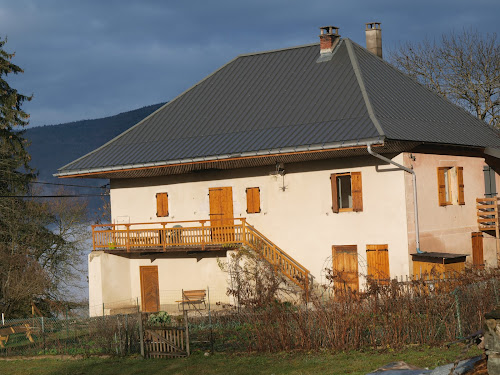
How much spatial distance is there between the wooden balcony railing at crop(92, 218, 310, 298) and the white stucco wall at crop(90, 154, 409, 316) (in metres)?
Answer: 0.42

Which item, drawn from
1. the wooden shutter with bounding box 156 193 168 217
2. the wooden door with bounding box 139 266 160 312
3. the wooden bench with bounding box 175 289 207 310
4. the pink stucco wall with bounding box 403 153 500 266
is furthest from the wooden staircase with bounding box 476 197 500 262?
the wooden door with bounding box 139 266 160 312

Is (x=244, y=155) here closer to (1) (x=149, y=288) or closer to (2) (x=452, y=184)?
(1) (x=149, y=288)

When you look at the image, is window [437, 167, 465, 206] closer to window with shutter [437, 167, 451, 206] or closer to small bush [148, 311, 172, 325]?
window with shutter [437, 167, 451, 206]

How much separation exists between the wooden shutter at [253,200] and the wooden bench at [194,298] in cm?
378

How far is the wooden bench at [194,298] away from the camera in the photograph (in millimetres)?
32781

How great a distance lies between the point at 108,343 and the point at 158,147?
42.3 ft

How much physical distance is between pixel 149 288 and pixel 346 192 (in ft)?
33.0

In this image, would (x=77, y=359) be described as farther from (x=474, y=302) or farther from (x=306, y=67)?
(x=306, y=67)

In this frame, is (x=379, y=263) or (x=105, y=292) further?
(x=105, y=292)

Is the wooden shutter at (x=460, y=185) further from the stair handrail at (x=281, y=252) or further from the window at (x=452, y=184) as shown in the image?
the stair handrail at (x=281, y=252)

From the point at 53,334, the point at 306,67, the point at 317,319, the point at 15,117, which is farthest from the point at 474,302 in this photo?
the point at 15,117

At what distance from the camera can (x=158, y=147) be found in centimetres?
3453

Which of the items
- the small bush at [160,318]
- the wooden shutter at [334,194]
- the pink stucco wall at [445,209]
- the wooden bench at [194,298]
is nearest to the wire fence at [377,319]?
the small bush at [160,318]

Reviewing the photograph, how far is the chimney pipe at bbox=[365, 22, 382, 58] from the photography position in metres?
38.6
